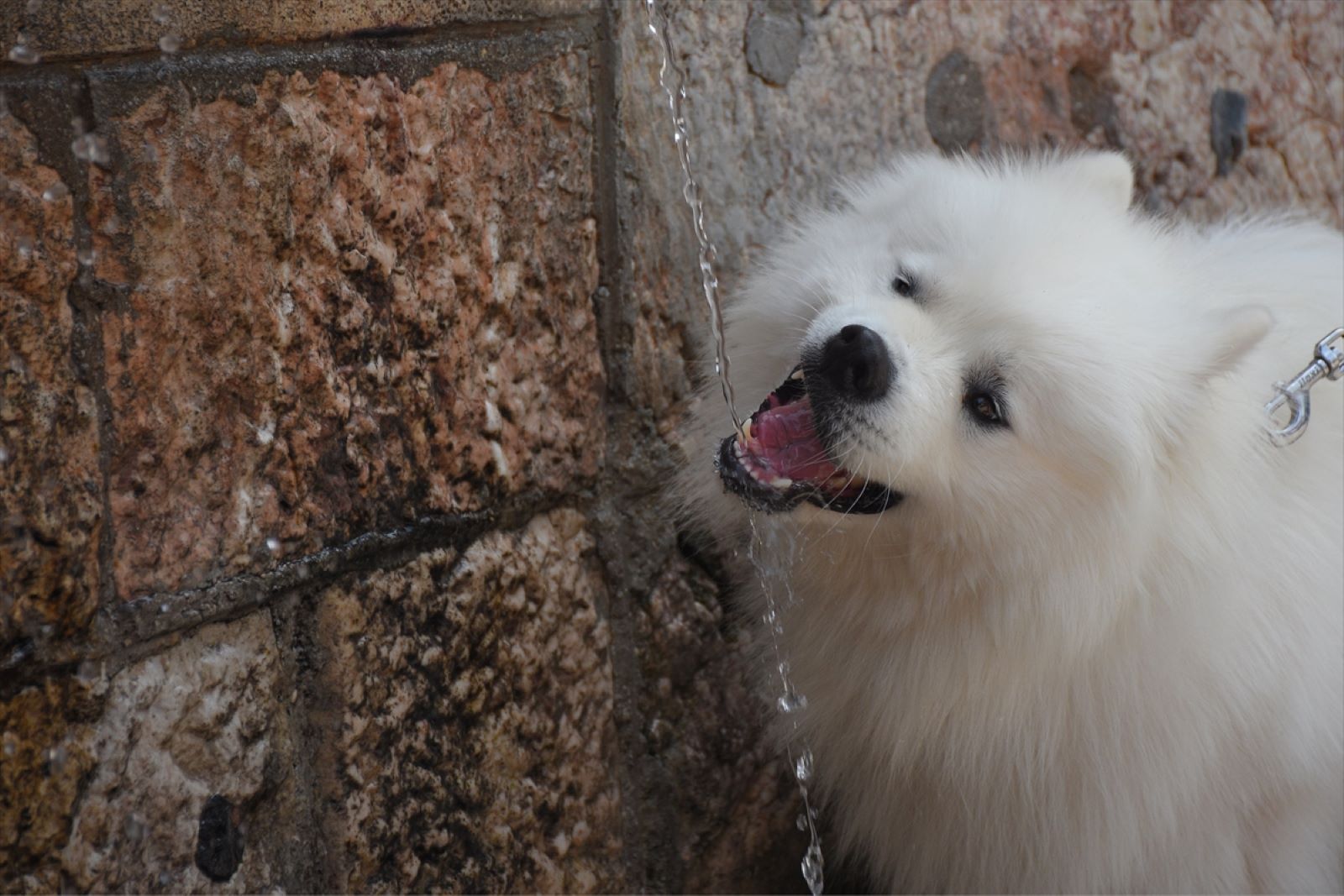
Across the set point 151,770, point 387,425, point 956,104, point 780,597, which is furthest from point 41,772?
point 956,104

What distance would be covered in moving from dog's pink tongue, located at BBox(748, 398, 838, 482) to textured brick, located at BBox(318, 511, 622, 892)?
0.44m

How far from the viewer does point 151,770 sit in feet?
5.24

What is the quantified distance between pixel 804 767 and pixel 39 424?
1587mm

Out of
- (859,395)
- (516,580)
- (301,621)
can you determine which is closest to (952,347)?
(859,395)

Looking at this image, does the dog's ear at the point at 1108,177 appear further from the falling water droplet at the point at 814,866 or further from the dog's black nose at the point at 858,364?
the falling water droplet at the point at 814,866

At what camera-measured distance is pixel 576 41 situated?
7.28 ft

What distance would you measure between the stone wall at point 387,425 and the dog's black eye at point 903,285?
1.72 ft

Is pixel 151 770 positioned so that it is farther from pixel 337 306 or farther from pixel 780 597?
pixel 780 597

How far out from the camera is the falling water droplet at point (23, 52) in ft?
4.58

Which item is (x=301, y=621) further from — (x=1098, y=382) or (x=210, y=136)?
(x=1098, y=382)

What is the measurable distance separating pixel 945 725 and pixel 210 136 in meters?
1.49

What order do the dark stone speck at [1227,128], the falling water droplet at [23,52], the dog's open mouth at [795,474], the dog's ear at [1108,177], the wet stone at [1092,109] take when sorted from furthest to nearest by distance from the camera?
the dark stone speck at [1227,128], the wet stone at [1092,109], the dog's ear at [1108,177], the dog's open mouth at [795,474], the falling water droplet at [23,52]

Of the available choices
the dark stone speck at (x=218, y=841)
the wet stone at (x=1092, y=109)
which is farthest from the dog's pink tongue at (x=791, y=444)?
the wet stone at (x=1092, y=109)

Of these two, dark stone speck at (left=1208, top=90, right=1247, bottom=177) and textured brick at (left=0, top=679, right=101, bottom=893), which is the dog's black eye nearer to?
textured brick at (left=0, top=679, right=101, bottom=893)
